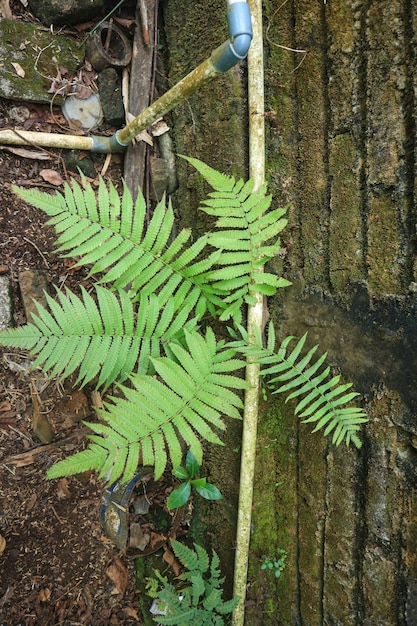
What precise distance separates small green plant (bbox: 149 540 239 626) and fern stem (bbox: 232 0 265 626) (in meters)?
0.11

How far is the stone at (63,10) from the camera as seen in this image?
263 centimetres

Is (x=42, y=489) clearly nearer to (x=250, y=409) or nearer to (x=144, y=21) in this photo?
(x=250, y=409)

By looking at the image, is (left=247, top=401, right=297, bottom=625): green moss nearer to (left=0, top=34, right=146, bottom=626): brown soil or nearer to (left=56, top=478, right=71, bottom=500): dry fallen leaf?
(left=0, top=34, right=146, bottom=626): brown soil

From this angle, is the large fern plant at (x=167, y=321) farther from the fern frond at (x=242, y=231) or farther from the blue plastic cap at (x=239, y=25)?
the blue plastic cap at (x=239, y=25)

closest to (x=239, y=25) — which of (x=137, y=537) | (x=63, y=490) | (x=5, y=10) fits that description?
(x=5, y=10)

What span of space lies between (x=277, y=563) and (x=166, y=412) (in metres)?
1.19

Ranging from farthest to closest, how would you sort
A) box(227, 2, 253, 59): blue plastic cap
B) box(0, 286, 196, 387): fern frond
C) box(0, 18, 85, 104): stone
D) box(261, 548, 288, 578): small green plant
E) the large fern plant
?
1. box(0, 18, 85, 104): stone
2. box(261, 548, 288, 578): small green plant
3. box(0, 286, 196, 387): fern frond
4. the large fern plant
5. box(227, 2, 253, 59): blue plastic cap

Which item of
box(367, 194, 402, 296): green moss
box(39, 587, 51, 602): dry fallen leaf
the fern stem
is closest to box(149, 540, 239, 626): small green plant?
the fern stem

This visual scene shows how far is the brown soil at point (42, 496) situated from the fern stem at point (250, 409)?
0.79 metres

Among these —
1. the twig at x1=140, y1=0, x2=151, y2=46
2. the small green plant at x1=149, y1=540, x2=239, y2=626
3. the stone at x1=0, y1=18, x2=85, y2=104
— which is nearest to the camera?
the small green plant at x1=149, y1=540, x2=239, y2=626

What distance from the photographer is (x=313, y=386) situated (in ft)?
7.30

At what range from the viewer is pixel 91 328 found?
229 cm

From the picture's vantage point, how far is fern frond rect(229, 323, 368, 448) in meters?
2.14

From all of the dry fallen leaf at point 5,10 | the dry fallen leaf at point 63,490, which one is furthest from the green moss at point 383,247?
the dry fallen leaf at point 5,10
